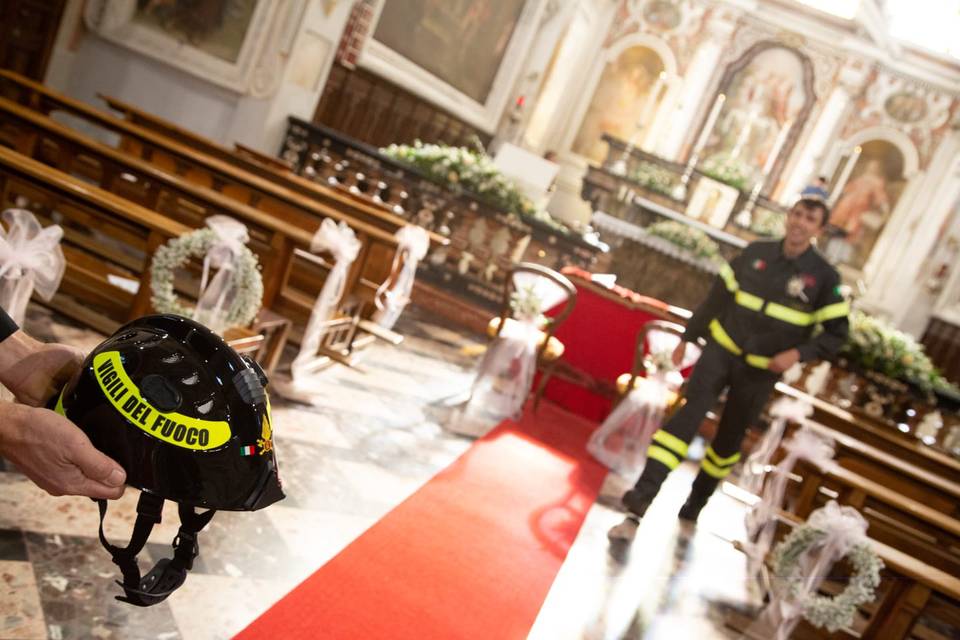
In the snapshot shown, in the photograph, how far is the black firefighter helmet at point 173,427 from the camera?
3.49ft

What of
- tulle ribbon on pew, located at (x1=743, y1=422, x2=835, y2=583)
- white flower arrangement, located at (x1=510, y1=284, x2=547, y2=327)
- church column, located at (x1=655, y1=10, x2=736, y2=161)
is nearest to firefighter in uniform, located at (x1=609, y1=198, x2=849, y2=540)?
tulle ribbon on pew, located at (x1=743, y1=422, x2=835, y2=583)

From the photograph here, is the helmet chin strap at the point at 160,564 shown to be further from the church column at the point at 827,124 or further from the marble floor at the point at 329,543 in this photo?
the church column at the point at 827,124

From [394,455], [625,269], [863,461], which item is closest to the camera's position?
[394,455]

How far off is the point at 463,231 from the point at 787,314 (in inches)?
190

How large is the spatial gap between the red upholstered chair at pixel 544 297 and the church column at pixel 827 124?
1220 centimetres

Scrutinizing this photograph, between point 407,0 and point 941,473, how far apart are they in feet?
30.9

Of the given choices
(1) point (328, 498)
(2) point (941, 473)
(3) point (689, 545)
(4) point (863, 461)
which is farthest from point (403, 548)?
(2) point (941, 473)

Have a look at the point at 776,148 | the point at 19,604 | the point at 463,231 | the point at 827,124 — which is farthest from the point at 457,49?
the point at 19,604

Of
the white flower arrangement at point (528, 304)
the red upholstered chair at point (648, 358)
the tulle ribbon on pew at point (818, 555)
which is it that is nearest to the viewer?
the tulle ribbon on pew at point (818, 555)

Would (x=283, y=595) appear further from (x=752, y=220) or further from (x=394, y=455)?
(x=752, y=220)

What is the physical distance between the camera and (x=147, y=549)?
7.99 feet

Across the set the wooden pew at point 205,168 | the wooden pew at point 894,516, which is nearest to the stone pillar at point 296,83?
the wooden pew at point 205,168

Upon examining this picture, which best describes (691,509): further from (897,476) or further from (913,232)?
(913,232)

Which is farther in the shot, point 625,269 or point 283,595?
point 625,269
